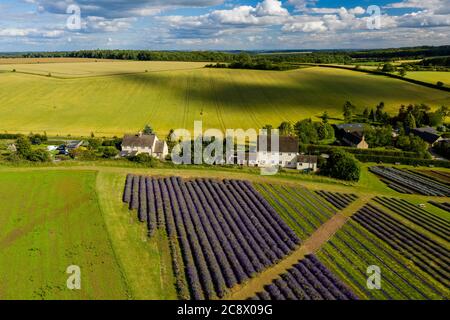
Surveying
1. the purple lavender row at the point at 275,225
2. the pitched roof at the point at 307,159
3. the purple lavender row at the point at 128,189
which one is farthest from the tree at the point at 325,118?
the purple lavender row at the point at 128,189

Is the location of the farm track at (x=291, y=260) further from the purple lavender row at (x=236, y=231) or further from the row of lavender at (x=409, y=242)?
the row of lavender at (x=409, y=242)

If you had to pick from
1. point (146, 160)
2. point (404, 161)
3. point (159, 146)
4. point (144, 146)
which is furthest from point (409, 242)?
point (144, 146)

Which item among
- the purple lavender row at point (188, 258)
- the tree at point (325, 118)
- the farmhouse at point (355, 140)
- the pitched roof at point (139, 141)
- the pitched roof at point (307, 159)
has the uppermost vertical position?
the tree at point (325, 118)

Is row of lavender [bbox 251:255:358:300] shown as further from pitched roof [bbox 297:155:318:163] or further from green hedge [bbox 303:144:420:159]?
green hedge [bbox 303:144:420:159]

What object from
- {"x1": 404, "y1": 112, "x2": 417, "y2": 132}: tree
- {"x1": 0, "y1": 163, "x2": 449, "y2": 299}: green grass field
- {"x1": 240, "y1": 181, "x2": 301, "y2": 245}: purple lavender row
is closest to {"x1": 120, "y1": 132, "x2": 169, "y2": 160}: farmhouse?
{"x1": 0, "y1": 163, "x2": 449, "y2": 299}: green grass field

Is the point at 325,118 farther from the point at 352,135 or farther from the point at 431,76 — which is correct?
the point at 431,76

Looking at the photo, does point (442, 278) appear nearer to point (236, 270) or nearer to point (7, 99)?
point (236, 270)
